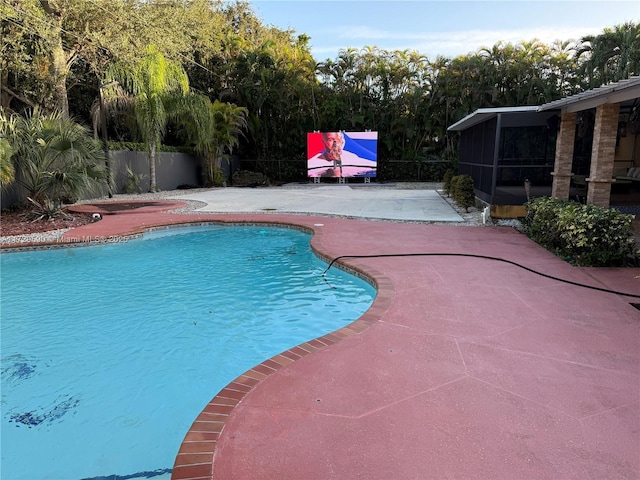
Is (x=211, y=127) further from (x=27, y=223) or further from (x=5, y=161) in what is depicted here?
(x=5, y=161)

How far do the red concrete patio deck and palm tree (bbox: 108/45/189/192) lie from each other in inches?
526

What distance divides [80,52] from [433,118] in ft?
55.7

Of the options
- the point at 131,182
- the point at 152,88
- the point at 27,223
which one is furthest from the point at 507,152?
the point at 27,223

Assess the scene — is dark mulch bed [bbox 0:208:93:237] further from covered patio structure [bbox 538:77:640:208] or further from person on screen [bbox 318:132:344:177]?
person on screen [bbox 318:132:344:177]

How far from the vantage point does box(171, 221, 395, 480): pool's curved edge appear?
7.20 feet

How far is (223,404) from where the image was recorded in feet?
8.95

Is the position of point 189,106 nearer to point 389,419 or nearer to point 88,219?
point 88,219

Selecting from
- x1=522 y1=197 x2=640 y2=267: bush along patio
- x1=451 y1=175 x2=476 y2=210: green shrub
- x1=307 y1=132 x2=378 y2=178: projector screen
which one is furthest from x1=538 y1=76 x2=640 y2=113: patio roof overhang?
x1=307 y1=132 x2=378 y2=178: projector screen

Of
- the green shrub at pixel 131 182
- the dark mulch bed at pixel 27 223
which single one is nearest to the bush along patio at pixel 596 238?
the dark mulch bed at pixel 27 223

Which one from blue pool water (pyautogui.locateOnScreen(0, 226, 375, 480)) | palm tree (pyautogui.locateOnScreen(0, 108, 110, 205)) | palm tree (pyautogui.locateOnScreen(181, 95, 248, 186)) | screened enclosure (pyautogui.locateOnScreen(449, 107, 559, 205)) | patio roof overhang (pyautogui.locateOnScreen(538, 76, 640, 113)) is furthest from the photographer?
palm tree (pyautogui.locateOnScreen(181, 95, 248, 186))

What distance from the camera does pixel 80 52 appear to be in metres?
14.4

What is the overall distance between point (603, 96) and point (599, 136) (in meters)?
0.81

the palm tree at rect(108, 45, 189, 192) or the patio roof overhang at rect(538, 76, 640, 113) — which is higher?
the palm tree at rect(108, 45, 189, 192)

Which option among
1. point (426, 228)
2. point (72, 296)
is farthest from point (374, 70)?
point (72, 296)
